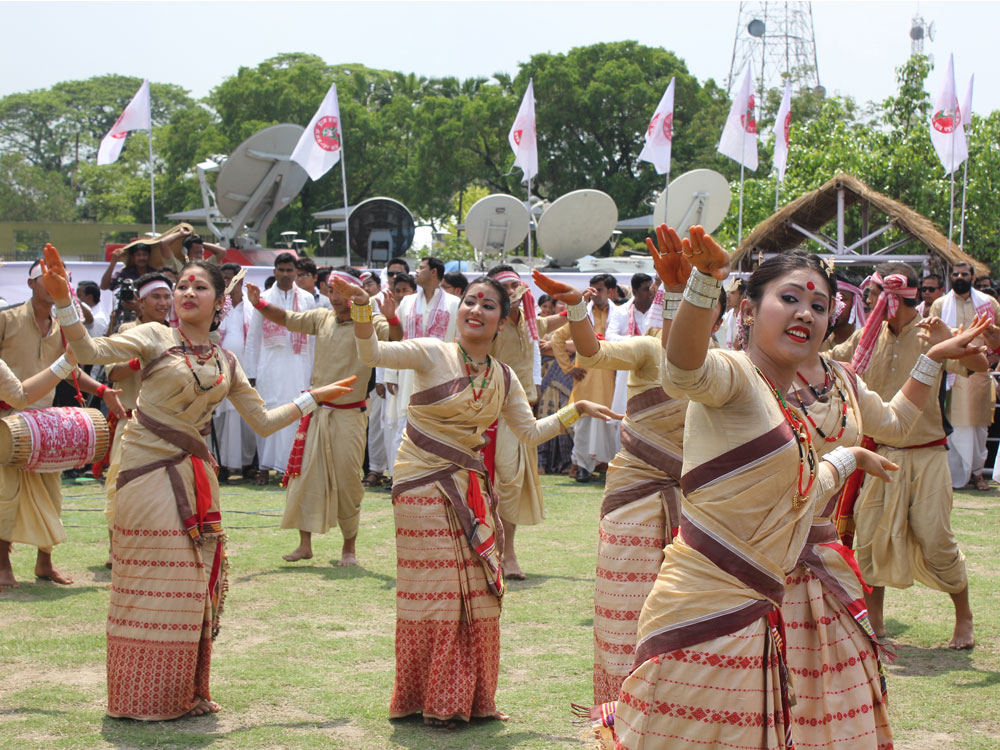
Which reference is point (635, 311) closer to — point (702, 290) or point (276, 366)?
point (276, 366)

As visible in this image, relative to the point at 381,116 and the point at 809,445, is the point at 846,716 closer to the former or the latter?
the point at 809,445

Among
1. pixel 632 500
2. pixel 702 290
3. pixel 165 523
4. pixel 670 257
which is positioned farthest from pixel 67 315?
pixel 702 290

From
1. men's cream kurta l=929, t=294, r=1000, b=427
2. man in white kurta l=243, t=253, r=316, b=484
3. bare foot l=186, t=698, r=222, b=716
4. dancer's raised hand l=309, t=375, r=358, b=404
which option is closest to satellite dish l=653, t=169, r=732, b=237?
men's cream kurta l=929, t=294, r=1000, b=427

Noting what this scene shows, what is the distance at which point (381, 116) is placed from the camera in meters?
48.2

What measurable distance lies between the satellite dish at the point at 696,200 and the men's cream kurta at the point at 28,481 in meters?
11.7

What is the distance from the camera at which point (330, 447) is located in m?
9.19

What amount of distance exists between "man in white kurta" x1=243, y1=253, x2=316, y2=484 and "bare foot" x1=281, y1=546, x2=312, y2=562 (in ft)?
12.0

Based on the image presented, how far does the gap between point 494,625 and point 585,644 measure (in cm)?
131

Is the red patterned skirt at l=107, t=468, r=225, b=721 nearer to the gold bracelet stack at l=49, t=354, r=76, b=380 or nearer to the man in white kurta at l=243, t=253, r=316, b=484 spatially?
the gold bracelet stack at l=49, t=354, r=76, b=380

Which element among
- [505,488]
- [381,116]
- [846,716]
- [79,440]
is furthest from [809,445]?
[381,116]

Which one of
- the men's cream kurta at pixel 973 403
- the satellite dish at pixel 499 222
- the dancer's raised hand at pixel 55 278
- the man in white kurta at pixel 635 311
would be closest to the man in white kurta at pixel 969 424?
the men's cream kurta at pixel 973 403

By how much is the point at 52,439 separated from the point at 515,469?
330 centimetres

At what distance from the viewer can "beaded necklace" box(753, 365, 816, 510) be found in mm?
3225

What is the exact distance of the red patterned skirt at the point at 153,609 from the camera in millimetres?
5113
